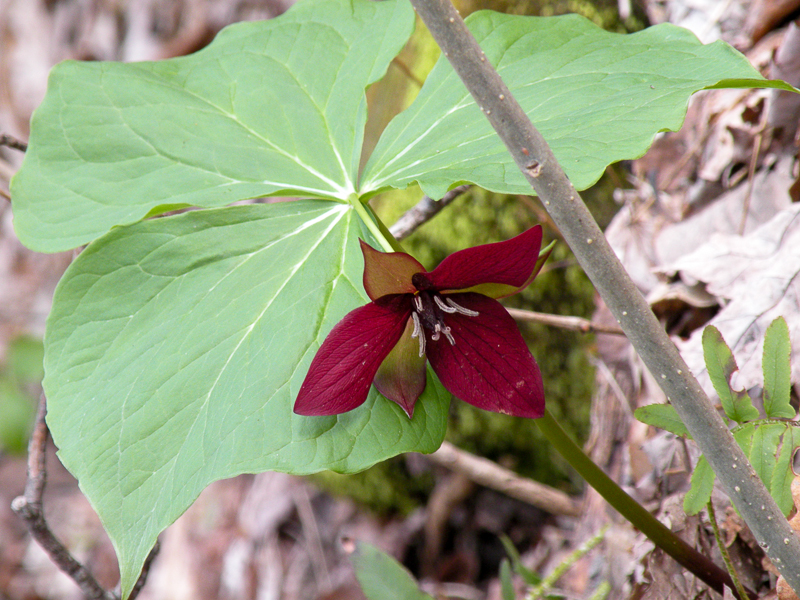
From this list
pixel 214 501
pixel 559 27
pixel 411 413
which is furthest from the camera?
pixel 214 501

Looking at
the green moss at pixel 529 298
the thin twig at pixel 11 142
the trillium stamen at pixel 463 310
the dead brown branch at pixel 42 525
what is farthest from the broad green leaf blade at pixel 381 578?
the thin twig at pixel 11 142

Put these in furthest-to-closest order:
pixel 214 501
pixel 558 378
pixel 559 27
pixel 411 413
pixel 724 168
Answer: pixel 214 501 < pixel 558 378 < pixel 724 168 < pixel 559 27 < pixel 411 413

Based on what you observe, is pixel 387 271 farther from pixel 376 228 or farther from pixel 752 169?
pixel 752 169

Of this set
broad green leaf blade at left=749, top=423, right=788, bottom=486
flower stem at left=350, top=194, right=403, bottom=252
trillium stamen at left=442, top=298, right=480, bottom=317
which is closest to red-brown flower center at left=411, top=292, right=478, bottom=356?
trillium stamen at left=442, top=298, right=480, bottom=317

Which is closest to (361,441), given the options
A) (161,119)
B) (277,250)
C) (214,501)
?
(277,250)

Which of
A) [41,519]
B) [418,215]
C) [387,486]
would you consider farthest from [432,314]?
[387,486]

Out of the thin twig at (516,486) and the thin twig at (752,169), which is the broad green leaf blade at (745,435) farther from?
the thin twig at (516,486)

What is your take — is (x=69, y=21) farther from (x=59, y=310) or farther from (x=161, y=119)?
(x=59, y=310)
